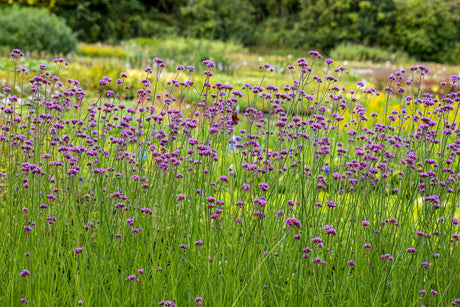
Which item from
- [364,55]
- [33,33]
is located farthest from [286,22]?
[33,33]

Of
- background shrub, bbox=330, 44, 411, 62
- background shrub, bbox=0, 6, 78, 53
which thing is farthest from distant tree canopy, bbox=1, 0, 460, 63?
background shrub, bbox=0, 6, 78, 53

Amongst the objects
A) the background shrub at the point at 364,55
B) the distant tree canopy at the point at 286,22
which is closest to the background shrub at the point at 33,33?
the distant tree canopy at the point at 286,22

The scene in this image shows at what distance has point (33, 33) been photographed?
13711mm

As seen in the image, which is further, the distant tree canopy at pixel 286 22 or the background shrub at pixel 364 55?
the distant tree canopy at pixel 286 22

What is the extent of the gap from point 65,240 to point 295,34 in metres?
20.5

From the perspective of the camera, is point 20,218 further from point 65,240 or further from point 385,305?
point 385,305

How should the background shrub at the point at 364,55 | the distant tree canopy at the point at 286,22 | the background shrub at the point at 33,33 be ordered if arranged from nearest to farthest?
the background shrub at the point at 33,33 < the background shrub at the point at 364,55 < the distant tree canopy at the point at 286,22

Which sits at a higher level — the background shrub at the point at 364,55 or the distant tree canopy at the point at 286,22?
the distant tree canopy at the point at 286,22

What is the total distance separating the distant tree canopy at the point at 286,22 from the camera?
19953 millimetres

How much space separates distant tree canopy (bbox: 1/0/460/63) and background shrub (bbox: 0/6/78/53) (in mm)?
5669

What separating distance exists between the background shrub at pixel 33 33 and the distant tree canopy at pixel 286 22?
5669 millimetres

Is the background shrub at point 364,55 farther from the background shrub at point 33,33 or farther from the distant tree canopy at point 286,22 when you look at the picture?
the background shrub at point 33,33

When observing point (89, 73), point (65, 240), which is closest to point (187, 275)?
point (65, 240)

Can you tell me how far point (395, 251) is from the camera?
2.37 meters
